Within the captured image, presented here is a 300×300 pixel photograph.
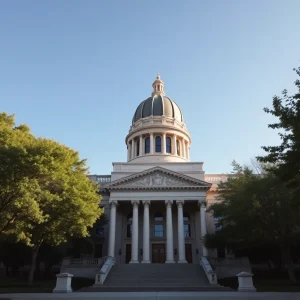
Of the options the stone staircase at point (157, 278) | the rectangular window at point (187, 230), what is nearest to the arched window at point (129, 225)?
the rectangular window at point (187, 230)

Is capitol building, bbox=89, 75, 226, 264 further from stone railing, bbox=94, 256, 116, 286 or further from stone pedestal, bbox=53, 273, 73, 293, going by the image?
stone pedestal, bbox=53, 273, 73, 293

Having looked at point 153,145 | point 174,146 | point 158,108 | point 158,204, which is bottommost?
point 158,204

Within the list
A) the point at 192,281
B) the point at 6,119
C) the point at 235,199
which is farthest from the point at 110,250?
the point at 6,119

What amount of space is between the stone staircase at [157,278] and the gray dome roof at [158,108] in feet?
96.9

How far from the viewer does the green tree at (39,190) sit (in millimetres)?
19891

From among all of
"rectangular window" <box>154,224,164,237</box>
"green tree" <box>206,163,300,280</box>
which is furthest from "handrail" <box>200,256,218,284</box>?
"rectangular window" <box>154,224,164,237</box>

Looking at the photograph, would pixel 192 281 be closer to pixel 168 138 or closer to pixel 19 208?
pixel 19 208

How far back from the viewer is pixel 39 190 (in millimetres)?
20719

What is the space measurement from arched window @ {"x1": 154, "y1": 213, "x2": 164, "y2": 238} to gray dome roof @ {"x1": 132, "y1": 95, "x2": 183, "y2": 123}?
773 inches

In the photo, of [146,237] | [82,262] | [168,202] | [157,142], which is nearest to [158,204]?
[168,202]

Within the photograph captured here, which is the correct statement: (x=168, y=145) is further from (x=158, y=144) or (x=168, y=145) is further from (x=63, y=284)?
(x=63, y=284)

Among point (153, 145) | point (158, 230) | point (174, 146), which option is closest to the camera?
point (158, 230)

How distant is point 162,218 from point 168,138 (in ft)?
53.0

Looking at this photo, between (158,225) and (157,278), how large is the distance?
44.8 feet
